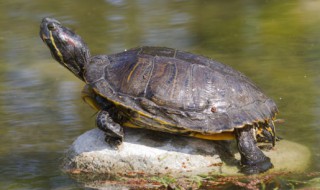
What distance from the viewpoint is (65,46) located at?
598 centimetres

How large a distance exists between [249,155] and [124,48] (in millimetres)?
4390

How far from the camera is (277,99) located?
24.5 ft

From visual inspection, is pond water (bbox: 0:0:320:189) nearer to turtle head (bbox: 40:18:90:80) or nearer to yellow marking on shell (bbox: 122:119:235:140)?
yellow marking on shell (bbox: 122:119:235:140)

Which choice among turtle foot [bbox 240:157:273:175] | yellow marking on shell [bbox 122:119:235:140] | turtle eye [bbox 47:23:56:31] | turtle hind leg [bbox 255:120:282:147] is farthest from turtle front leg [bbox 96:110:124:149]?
turtle hind leg [bbox 255:120:282:147]

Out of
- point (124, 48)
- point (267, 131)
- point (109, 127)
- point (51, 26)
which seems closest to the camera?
point (109, 127)

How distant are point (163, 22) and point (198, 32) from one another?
3.18 ft

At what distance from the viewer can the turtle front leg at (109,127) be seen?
547 cm

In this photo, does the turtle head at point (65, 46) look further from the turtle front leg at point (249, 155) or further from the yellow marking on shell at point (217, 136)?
the turtle front leg at point (249, 155)

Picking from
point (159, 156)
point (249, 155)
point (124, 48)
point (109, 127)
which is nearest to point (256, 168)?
point (249, 155)

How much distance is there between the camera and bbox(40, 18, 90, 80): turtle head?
5941mm

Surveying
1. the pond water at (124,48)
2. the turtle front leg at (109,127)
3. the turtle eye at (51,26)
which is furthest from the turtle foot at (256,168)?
the turtle eye at (51,26)

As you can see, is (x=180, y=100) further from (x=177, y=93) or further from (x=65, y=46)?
(x=65, y=46)

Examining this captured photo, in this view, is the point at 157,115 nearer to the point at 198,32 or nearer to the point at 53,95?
the point at 53,95

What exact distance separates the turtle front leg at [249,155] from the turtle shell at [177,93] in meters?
0.13
